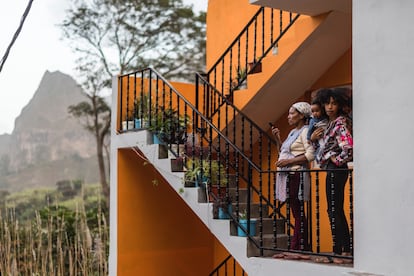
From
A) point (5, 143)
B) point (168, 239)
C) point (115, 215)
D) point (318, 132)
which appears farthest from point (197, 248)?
point (5, 143)

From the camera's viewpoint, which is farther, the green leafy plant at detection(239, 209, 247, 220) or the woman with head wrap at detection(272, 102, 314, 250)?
the green leafy plant at detection(239, 209, 247, 220)

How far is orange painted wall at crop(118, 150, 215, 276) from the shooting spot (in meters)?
8.80

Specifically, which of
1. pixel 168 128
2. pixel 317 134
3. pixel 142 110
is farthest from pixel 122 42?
pixel 317 134

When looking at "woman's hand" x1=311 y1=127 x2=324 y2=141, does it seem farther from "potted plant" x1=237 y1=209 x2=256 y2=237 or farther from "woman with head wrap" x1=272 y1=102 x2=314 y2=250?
"potted plant" x1=237 y1=209 x2=256 y2=237

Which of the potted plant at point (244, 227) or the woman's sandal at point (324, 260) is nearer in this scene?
the woman's sandal at point (324, 260)

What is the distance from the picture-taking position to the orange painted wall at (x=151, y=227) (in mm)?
8797

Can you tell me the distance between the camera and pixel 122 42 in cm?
2228

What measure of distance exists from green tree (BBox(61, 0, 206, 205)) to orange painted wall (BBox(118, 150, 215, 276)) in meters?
12.6

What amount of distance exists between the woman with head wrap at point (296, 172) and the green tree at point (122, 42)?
1566 cm

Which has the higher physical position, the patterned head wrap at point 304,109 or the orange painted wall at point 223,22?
the orange painted wall at point 223,22

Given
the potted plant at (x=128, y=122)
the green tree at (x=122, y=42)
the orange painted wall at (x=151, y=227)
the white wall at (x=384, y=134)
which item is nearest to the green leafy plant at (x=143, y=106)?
the potted plant at (x=128, y=122)

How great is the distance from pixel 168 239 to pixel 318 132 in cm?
393

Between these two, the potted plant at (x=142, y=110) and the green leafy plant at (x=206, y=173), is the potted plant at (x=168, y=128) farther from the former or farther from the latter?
the green leafy plant at (x=206, y=173)

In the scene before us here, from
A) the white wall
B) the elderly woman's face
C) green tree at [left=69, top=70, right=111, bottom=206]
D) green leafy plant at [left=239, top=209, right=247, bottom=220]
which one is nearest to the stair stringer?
green leafy plant at [left=239, top=209, right=247, bottom=220]
